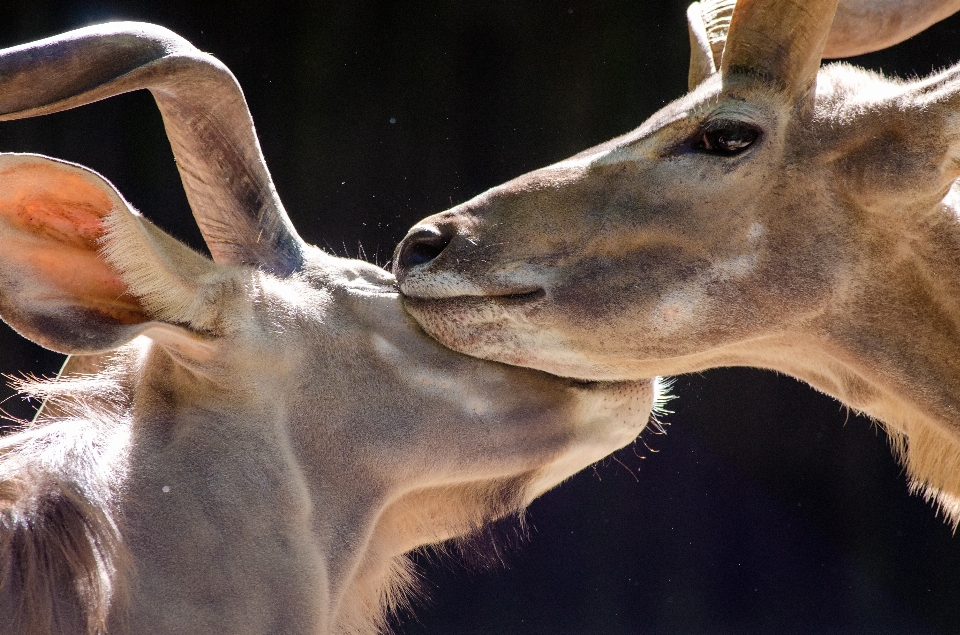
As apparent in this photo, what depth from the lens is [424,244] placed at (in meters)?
2.81

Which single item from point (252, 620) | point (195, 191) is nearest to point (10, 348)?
point (195, 191)

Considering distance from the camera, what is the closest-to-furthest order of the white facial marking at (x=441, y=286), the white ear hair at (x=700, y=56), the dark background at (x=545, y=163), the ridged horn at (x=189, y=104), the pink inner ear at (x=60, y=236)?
1. the ridged horn at (x=189, y=104)
2. the pink inner ear at (x=60, y=236)
3. the white facial marking at (x=441, y=286)
4. the white ear hair at (x=700, y=56)
5. the dark background at (x=545, y=163)

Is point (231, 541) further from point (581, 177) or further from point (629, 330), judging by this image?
point (581, 177)

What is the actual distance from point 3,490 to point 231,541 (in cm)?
45

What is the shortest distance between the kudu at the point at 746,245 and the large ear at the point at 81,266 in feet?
2.12

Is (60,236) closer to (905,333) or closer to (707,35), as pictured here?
(905,333)

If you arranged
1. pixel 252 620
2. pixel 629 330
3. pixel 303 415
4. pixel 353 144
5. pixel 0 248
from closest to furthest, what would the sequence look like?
pixel 0 248, pixel 252 620, pixel 303 415, pixel 629 330, pixel 353 144

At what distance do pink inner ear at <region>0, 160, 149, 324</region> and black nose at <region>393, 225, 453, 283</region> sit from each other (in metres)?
0.73

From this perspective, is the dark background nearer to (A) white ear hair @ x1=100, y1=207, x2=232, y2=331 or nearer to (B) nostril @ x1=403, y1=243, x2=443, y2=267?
(B) nostril @ x1=403, y1=243, x2=443, y2=267

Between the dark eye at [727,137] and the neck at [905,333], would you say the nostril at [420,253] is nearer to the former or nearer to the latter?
the dark eye at [727,137]

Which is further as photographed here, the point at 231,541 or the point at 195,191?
the point at 195,191

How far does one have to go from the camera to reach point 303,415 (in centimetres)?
243

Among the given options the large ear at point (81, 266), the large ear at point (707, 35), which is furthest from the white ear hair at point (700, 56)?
the large ear at point (81, 266)

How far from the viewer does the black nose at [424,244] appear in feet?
9.16
